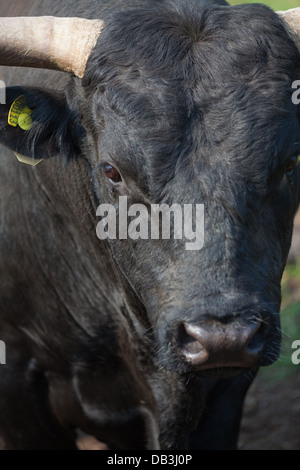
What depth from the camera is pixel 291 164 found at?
13.6 feet

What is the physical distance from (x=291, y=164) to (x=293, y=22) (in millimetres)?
816

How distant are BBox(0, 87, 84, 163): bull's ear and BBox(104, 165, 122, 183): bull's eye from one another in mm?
393

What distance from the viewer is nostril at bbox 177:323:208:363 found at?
12.1ft

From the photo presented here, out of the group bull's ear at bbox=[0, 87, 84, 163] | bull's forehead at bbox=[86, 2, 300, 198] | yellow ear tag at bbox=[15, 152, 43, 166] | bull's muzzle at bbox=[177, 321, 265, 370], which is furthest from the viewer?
yellow ear tag at bbox=[15, 152, 43, 166]

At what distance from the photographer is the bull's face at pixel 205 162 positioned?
3.73 metres

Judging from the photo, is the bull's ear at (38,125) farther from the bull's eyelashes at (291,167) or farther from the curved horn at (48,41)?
the bull's eyelashes at (291,167)

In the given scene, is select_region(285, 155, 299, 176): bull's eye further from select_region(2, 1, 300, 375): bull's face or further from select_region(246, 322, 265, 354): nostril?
select_region(246, 322, 265, 354): nostril

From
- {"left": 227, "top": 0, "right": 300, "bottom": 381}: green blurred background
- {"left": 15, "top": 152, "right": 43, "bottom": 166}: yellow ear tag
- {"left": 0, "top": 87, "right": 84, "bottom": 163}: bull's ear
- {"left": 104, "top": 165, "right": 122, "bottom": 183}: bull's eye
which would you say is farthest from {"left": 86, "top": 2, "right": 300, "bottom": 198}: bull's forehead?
{"left": 227, "top": 0, "right": 300, "bottom": 381}: green blurred background

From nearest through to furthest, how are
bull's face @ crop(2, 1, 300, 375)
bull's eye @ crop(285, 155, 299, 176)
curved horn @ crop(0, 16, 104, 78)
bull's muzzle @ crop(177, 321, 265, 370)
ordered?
1. bull's muzzle @ crop(177, 321, 265, 370)
2. bull's face @ crop(2, 1, 300, 375)
3. bull's eye @ crop(285, 155, 299, 176)
4. curved horn @ crop(0, 16, 104, 78)

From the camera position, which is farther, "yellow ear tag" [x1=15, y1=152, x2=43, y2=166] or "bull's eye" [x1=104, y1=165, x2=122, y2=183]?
"yellow ear tag" [x1=15, y1=152, x2=43, y2=166]

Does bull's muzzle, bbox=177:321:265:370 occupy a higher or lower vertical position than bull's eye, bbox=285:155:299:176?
lower

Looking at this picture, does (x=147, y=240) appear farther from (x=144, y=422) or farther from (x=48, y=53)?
(x=144, y=422)

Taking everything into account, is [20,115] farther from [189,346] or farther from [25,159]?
[189,346]
